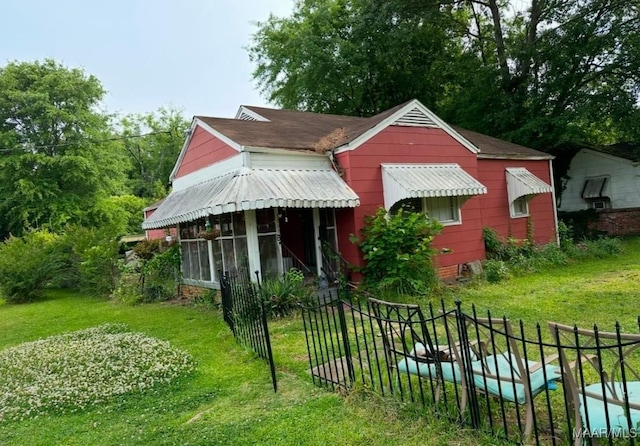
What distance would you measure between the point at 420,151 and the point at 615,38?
10.6 metres

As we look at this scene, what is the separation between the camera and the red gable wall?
31.3 ft

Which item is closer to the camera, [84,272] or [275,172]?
[275,172]

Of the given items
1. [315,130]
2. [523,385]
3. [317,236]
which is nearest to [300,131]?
[315,130]

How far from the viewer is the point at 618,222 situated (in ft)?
54.6

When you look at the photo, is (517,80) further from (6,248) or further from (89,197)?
(89,197)

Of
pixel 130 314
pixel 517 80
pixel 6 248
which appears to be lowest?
pixel 130 314

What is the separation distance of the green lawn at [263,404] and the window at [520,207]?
4.65 m

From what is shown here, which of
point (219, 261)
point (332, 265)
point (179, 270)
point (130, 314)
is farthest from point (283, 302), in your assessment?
point (179, 270)

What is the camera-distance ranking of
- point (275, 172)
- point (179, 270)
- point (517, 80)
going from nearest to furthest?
point (275, 172), point (179, 270), point (517, 80)

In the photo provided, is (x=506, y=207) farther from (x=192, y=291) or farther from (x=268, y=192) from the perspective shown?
(x=192, y=291)

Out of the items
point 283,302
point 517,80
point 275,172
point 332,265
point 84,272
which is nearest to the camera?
point 283,302

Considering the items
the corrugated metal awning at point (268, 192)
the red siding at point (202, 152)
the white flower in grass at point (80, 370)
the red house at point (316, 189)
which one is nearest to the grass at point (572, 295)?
the red house at point (316, 189)

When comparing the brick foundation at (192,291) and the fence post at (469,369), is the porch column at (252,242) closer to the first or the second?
the brick foundation at (192,291)

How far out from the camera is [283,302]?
8.12 m
